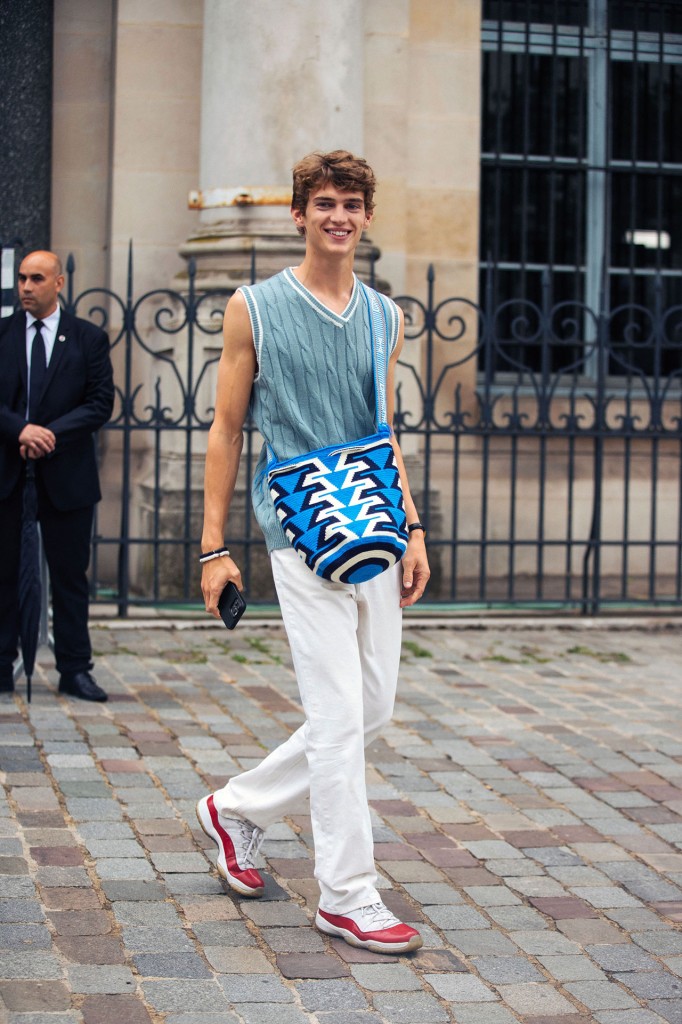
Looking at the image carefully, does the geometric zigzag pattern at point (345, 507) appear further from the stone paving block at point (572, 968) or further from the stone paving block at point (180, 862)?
the stone paving block at point (180, 862)

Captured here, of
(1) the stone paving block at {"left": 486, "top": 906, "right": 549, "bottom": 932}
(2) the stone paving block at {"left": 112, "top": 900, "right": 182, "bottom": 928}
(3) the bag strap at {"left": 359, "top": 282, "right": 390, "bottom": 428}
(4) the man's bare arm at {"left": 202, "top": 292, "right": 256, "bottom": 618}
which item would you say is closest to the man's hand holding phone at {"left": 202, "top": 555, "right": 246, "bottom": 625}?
(4) the man's bare arm at {"left": 202, "top": 292, "right": 256, "bottom": 618}

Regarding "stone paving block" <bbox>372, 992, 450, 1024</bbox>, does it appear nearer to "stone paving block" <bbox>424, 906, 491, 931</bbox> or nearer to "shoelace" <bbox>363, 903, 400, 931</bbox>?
"shoelace" <bbox>363, 903, 400, 931</bbox>

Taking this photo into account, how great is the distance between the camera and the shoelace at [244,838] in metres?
4.30

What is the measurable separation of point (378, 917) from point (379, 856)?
78 centimetres

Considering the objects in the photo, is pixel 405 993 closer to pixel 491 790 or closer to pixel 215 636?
pixel 491 790

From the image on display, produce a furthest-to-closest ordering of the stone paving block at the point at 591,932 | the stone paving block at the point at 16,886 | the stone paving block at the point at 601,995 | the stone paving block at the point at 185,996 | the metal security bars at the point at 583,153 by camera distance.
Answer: the metal security bars at the point at 583,153
the stone paving block at the point at 16,886
the stone paving block at the point at 591,932
the stone paving block at the point at 601,995
the stone paving block at the point at 185,996

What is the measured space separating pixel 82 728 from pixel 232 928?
229 cm

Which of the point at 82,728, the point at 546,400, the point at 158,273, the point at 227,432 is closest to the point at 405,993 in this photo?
the point at 227,432

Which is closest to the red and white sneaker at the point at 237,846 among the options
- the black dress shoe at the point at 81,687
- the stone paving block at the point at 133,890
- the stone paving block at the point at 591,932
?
the stone paving block at the point at 133,890

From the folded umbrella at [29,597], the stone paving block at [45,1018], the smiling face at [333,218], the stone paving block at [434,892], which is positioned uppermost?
the smiling face at [333,218]

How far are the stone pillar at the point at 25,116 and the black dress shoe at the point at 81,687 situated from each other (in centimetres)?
346

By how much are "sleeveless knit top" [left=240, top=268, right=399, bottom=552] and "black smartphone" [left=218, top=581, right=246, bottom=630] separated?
157mm

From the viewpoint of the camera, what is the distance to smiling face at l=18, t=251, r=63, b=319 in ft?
21.7

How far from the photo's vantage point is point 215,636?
336 inches
